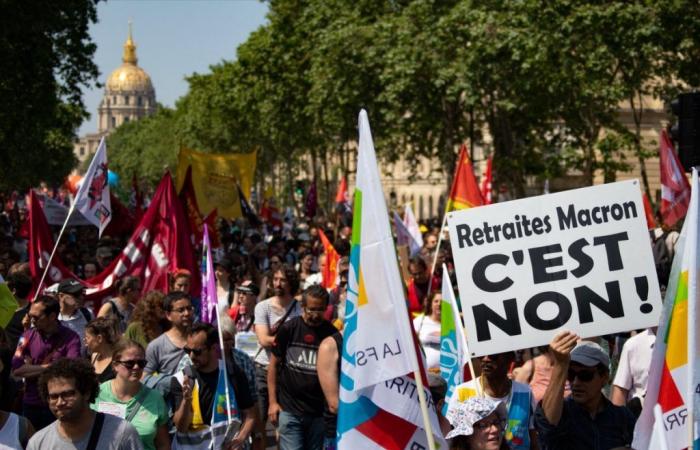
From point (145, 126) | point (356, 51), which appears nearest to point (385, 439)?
point (356, 51)

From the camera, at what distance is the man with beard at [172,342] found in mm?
8406

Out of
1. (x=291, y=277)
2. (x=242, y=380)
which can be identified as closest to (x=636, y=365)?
(x=242, y=380)

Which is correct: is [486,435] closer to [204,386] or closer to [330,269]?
[204,386]

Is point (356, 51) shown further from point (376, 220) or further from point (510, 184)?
point (376, 220)

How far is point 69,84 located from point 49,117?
1.81 m

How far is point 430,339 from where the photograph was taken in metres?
9.86

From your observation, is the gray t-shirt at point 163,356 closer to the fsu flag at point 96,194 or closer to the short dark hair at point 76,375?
the short dark hair at point 76,375

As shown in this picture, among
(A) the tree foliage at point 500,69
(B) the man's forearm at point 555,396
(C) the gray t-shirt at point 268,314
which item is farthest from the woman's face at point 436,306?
(A) the tree foliage at point 500,69

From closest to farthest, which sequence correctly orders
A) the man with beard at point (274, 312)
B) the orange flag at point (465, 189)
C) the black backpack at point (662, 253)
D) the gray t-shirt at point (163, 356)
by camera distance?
the gray t-shirt at point (163, 356) < the man with beard at point (274, 312) < the black backpack at point (662, 253) < the orange flag at point (465, 189)

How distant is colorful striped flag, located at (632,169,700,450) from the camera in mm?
5238

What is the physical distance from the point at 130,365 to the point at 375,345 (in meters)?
1.52

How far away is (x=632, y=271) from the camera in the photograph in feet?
20.2

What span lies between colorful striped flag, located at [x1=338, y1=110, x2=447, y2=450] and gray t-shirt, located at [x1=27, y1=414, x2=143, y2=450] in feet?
2.98

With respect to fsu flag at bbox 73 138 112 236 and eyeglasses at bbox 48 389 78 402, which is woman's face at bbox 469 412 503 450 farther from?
fsu flag at bbox 73 138 112 236
